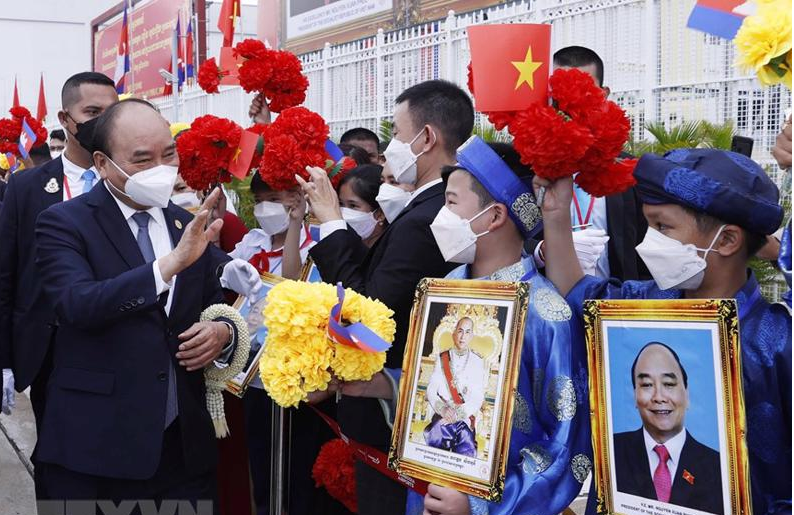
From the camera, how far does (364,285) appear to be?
3.11 metres

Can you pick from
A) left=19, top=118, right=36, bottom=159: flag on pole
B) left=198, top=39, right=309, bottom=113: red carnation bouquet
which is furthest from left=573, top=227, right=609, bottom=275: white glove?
left=19, top=118, right=36, bottom=159: flag on pole

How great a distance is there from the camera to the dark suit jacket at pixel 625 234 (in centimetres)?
380

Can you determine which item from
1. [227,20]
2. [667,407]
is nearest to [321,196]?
[667,407]

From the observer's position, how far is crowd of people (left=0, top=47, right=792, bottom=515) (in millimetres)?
2270

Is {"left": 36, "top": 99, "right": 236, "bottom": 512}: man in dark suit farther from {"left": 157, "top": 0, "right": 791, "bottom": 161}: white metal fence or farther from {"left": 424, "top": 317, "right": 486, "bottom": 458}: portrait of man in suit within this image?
{"left": 157, "top": 0, "right": 791, "bottom": 161}: white metal fence

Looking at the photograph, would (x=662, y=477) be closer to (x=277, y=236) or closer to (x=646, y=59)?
(x=277, y=236)

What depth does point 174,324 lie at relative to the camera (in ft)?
10.5

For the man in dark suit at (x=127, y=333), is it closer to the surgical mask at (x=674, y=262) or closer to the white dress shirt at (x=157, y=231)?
the white dress shirt at (x=157, y=231)

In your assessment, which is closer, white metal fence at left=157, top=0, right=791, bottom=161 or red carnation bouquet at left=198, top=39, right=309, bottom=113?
red carnation bouquet at left=198, top=39, right=309, bottom=113

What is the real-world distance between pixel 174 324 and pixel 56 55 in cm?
3366

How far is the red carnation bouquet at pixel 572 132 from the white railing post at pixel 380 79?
846cm

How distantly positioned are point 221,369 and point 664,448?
5.95 feet

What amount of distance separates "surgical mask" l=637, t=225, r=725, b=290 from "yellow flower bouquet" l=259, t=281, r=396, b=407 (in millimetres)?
752

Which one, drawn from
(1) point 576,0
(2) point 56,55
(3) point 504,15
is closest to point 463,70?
(3) point 504,15
